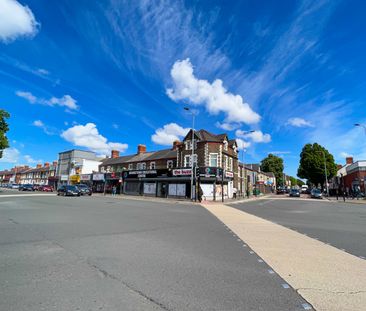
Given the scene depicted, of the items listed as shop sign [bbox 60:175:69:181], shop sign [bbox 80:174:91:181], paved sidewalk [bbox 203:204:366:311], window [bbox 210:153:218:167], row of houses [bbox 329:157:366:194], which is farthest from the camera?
shop sign [bbox 60:175:69:181]

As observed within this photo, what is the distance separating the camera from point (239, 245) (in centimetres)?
765

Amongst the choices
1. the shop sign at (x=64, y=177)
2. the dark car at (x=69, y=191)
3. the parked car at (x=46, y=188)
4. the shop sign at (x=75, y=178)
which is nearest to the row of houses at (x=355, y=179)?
the dark car at (x=69, y=191)

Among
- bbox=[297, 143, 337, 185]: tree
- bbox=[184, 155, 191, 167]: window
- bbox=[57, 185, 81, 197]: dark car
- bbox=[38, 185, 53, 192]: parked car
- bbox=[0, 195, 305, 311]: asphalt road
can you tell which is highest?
bbox=[297, 143, 337, 185]: tree

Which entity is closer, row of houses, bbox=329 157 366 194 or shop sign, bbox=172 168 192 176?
shop sign, bbox=172 168 192 176

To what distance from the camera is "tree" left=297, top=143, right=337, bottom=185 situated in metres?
58.7

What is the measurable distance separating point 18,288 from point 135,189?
137 feet

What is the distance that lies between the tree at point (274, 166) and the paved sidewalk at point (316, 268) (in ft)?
274

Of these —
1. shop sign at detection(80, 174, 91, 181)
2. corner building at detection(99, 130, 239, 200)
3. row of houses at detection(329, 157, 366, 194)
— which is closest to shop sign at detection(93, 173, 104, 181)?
shop sign at detection(80, 174, 91, 181)

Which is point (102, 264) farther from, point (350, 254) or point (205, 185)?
point (205, 185)

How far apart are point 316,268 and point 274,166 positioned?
87.6 meters

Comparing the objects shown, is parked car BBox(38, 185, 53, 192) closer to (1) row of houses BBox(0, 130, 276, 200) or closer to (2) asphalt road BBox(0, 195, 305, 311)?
(1) row of houses BBox(0, 130, 276, 200)

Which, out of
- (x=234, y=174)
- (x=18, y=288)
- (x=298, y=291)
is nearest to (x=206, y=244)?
(x=298, y=291)

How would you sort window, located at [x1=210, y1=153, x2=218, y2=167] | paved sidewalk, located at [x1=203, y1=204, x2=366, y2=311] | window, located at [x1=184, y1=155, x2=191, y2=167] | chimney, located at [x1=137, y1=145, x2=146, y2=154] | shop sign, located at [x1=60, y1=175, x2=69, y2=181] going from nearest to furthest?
paved sidewalk, located at [x1=203, y1=204, x2=366, y2=311] → window, located at [x1=210, y1=153, x2=218, y2=167] → window, located at [x1=184, y1=155, x2=191, y2=167] → chimney, located at [x1=137, y1=145, x2=146, y2=154] → shop sign, located at [x1=60, y1=175, x2=69, y2=181]

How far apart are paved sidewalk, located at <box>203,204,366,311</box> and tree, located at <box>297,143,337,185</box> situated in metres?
56.9
